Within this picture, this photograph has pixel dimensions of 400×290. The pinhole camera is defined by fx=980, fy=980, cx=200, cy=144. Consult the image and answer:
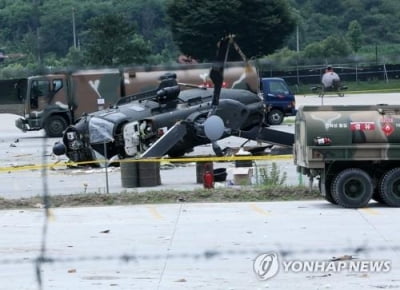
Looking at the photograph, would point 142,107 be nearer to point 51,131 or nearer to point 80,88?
point 80,88

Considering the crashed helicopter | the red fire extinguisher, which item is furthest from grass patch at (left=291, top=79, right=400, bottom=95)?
the red fire extinguisher

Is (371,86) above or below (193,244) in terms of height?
above

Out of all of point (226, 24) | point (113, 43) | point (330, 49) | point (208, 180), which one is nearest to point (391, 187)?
point (208, 180)

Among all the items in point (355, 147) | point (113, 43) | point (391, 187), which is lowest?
point (391, 187)

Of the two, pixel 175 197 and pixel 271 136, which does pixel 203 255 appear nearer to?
pixel 175 197

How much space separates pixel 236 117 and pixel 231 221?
10.00 meters

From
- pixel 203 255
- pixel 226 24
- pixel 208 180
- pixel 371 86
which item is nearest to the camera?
pixel 203 255

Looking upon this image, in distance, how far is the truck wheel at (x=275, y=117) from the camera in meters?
37.3

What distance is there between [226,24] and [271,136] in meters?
3.10

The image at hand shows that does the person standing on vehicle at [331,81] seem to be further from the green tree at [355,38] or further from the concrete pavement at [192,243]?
the concrete pavement at [192,243]

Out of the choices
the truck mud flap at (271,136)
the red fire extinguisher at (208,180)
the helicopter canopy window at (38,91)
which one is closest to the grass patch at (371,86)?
the truck mud flap at (271,136)

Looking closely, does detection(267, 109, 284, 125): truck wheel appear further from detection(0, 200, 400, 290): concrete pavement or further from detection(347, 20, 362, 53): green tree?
detection(0, 200, 400, 290): concrete pavement

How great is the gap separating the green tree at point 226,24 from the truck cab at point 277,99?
2.10 meters

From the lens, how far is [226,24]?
76.8 feet
